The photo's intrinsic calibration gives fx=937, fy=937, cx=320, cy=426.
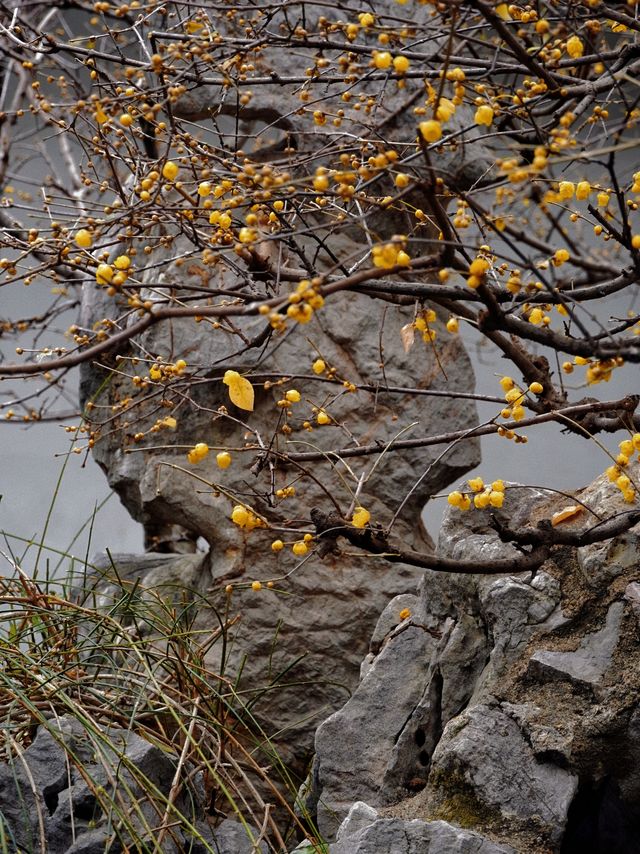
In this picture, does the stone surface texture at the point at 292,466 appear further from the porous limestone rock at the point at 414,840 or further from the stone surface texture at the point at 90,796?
the porous limestone rock at the point at 414,840

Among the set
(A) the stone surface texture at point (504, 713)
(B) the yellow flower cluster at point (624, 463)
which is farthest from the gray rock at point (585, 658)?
(B) the yellow flower cluster at point (624, 463)

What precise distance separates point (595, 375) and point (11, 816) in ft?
3.55

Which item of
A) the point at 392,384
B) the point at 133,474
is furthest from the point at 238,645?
the point at 392,384

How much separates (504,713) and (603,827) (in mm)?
302

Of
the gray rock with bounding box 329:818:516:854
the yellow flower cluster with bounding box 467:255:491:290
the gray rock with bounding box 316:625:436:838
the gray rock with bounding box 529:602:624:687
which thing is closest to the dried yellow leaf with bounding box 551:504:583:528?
the gray rock with bounding box 529:602:624:687

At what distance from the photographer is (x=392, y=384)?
2369 millimetres

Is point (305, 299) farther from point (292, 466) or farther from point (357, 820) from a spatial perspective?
point (292, 466)

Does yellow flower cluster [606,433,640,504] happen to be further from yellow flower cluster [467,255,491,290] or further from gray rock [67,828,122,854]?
gray rock [67,828,122,854]

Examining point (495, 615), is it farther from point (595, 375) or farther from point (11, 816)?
point (11, 816)

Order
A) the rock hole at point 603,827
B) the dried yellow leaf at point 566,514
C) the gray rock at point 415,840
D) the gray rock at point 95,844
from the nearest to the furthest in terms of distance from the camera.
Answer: the gray rock at point 415,840, the gray rock at point 95,844, the rock hole at point 603,827, the dried yellow leaf at point 566,514

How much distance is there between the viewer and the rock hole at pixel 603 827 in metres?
1.45

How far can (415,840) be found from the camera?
4.08 feet

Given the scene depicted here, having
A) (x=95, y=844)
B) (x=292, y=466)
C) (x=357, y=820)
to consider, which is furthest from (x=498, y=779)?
(x=292, y=466)

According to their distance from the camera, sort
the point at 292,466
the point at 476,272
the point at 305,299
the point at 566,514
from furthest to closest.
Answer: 1. the point at 292,466
2. the point at 566,514
3. the point at 476,272
4. the point at 305,299
